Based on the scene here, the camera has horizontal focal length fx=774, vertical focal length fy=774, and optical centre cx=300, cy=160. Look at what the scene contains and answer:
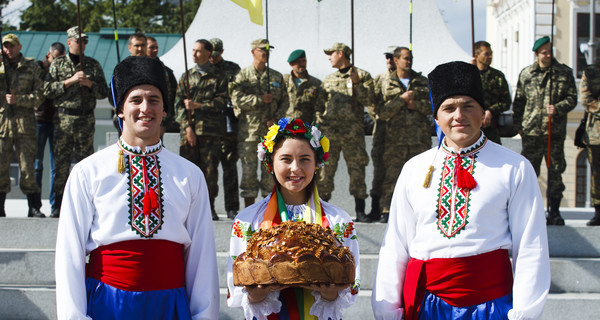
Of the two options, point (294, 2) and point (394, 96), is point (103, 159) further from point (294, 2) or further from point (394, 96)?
point (294, 2)

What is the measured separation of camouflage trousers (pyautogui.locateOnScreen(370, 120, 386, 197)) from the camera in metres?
9.09

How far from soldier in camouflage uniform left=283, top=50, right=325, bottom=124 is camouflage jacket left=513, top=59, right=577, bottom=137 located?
2.37 meters

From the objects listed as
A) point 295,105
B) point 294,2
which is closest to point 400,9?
point 294,2

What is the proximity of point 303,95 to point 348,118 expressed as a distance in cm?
67

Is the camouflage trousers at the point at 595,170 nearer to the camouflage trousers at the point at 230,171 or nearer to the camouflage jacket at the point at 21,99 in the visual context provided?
the camouflage trousers at the point at 230,171

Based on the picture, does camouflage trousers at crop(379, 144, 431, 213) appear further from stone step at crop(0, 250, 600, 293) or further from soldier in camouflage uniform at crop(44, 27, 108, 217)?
soldier in camouflage uniform at crop(44, 27, 108, 217)

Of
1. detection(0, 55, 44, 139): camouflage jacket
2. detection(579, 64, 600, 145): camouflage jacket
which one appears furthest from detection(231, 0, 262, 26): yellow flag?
detection(579, 64, 600, 145): camouflage jacket

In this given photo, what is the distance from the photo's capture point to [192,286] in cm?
402

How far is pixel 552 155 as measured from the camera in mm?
8672

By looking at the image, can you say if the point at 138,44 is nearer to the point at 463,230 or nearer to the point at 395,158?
the point at 395,158

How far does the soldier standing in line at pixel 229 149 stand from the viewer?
901cm

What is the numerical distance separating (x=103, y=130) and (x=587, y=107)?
16.5m

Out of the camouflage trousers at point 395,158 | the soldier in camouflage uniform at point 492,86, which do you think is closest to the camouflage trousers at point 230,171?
the camouflage trousers at point 395,158

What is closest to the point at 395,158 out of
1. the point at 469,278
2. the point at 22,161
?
the point at 22,161
